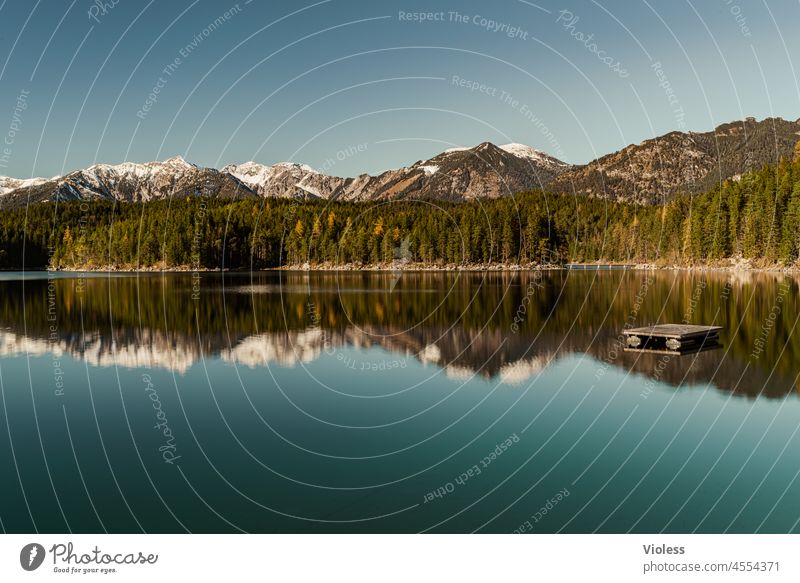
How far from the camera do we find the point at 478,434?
72.7 ft

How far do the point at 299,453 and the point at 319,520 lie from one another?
5.08 metres

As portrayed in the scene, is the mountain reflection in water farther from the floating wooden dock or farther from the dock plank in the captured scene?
the dock plank

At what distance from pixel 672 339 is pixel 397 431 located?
66.9 feet

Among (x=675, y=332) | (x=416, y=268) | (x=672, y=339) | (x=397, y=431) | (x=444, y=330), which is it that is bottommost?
(x=397, y=431)

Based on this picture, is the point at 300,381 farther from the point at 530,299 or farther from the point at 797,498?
the point at 530,299

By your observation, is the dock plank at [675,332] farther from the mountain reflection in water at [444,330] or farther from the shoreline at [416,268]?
the shoreline at [416,268]

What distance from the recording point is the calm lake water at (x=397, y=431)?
50.9ft

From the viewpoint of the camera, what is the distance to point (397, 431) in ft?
73.7

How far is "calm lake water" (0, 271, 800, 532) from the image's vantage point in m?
15.5

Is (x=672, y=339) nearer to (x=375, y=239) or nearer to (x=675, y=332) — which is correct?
(x=675, y=332)

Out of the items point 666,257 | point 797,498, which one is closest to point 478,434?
point 797,498
